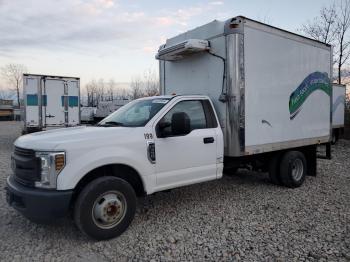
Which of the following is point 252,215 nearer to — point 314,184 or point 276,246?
point 276,246

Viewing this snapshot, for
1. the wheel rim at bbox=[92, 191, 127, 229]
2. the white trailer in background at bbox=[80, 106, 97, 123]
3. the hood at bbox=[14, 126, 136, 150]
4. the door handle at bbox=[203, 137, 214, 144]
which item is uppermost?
the white trailer in background at bbox=[80, 106, 97, 123]

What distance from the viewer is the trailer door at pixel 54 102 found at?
1397 centimetres

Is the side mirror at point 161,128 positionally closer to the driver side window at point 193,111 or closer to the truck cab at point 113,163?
the truck cab at point 113,163

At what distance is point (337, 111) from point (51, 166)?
1557 centimetres

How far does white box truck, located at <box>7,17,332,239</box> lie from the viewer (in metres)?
4.12

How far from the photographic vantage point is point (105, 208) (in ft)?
14.1

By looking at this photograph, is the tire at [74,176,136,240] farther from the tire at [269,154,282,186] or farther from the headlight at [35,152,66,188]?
the tire at [269,154,282,186]

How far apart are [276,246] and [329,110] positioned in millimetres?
5315

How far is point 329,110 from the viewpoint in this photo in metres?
8.28

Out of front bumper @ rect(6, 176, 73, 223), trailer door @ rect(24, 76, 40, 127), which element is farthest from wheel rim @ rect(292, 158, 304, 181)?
trailer door @ rect(24, 76, 40, 127)

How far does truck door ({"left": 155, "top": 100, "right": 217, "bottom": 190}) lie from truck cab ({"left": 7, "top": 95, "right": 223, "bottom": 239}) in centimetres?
2

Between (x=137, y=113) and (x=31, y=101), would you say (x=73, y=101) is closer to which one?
(x=31, y=101)

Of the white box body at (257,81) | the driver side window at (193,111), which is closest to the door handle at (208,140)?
the driver side window at (193,111)

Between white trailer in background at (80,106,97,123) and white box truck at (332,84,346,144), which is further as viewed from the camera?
white trailer in background at (80,106,97,123)
